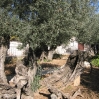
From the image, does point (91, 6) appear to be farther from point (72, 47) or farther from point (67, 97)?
point (72, 47)

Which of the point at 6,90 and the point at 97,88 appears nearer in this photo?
the point at 6,90

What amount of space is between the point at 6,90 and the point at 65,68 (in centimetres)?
370

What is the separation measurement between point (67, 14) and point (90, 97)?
327cm

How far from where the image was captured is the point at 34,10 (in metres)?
7.41

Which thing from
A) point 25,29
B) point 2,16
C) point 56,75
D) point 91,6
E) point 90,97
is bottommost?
point 90,97

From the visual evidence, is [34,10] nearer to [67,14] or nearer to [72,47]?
[67,14]

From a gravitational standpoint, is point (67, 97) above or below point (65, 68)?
below

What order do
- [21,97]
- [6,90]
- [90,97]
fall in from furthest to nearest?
1. [90,97]
2. [21,97]
3. [6,90]

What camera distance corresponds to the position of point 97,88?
32.2ft

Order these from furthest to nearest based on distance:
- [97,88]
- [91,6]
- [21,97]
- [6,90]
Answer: [97,88] < [91,6] < [21,97] < [6,90]

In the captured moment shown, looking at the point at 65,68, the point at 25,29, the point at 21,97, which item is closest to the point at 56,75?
the point at 65,68

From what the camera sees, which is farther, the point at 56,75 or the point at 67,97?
the point at 56,75

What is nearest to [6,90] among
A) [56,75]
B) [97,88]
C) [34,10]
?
[34,10]

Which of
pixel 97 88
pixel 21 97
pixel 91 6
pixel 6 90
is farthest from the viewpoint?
pixel 97 88
